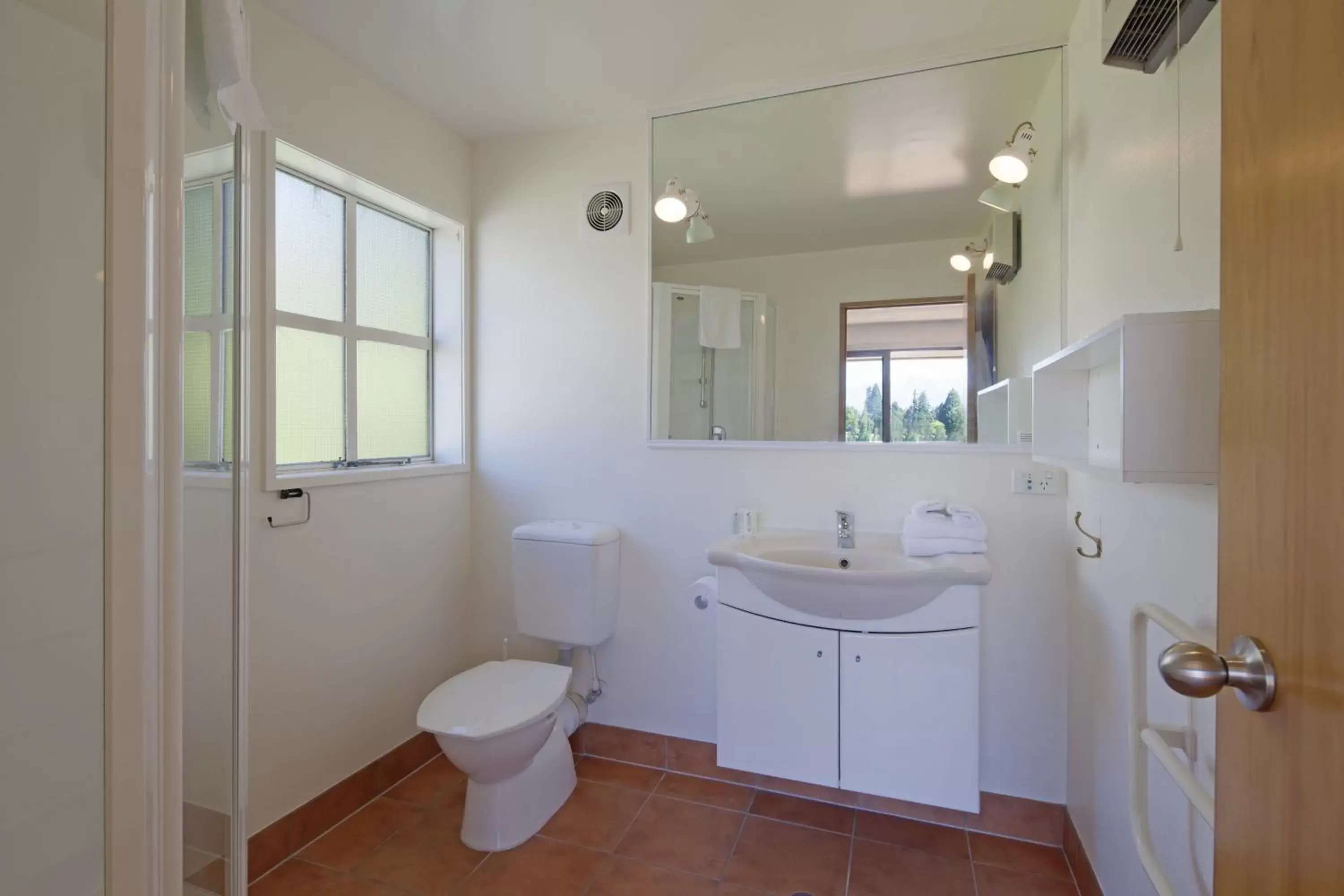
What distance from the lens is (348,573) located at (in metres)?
1.92

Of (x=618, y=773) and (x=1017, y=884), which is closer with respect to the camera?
(x=1017, y=884)

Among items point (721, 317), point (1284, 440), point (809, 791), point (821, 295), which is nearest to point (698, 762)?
point (809, 791)

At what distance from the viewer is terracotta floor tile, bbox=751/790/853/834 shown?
73.9 inches

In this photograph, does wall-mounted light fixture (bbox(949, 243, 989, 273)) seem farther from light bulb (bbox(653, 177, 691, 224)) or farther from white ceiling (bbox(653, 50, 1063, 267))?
light bulb (bbox(653, 177, 691, 224))

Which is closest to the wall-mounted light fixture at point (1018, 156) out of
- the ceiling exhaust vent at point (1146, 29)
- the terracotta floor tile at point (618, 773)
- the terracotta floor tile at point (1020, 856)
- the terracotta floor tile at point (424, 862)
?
the ceiling exhaust vent at point (1146, 29)

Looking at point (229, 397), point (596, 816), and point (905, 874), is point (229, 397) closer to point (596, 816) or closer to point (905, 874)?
point (596, 816)

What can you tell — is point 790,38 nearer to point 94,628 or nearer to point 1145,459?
point 1145,459

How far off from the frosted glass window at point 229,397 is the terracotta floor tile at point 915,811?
6.32 ft

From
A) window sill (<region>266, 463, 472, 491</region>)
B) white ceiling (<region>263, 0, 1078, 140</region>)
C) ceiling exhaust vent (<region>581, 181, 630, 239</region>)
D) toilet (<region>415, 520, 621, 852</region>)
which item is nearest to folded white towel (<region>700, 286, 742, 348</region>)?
ceiling exhaust vent (<region>581, 181, 630, 239</region>)

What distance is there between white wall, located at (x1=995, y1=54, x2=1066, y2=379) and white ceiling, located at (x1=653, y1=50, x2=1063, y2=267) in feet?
0.06

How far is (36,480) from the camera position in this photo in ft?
2.50

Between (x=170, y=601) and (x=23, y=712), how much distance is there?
10.9 inches

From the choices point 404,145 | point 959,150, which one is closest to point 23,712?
point 404,145

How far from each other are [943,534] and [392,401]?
76.8 inches
